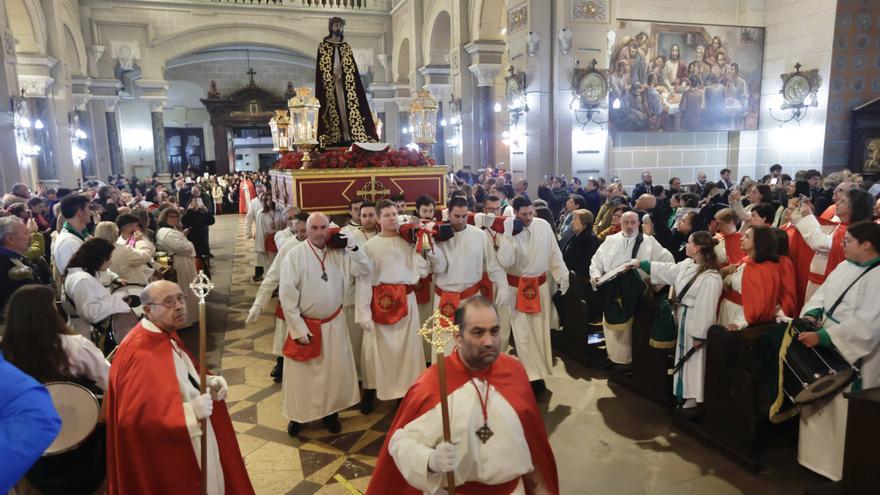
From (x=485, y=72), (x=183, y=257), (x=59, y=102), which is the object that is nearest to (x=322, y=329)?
(x=183, y=257)

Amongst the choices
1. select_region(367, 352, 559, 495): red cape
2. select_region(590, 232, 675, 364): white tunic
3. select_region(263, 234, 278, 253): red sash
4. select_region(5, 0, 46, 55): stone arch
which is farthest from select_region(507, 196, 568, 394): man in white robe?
select_region(5, 0, 46, 55): stone arch

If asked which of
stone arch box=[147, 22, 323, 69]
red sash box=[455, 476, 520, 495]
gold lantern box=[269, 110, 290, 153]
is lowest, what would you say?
red sash box=[455, 476, 520, 495]

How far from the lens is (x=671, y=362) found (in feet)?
18.6

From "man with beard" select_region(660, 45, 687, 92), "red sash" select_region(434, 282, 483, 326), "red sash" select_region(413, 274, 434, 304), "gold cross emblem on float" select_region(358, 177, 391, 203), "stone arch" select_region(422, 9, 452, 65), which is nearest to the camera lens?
"red sash" select_region(434, 282, 483, 326)

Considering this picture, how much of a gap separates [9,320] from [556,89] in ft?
38.9

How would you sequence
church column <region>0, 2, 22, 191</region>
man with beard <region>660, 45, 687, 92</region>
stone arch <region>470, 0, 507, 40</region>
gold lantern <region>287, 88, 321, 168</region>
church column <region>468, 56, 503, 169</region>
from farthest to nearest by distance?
church column <region>468, 56, 503, 169</region>, stone arch <region>470, 0, 507, 40</region>, man with beard <region>660, 45, 687, 92</region>, church column <region>0, 2, 22, 191</region>, gold lantern <region>287, 88, 321, 168</region>

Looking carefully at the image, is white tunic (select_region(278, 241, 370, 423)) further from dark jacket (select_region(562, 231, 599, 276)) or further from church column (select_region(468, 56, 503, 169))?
church column (select_region(468, 56, 503, 169))

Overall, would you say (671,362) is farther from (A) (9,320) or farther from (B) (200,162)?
(B) (200,162)

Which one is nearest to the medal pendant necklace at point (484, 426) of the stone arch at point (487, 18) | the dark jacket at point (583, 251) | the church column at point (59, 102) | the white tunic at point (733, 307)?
the white tunic at point (733, 307)

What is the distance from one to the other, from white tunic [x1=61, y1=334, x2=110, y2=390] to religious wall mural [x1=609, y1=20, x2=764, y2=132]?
12.6m

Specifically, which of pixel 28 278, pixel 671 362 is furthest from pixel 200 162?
pixel 671 362

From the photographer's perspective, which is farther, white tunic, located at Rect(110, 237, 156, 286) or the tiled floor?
white tunic, located at Rect(110, 237, 156, 286)

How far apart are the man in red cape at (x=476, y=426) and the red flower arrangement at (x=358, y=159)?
14.9 ft

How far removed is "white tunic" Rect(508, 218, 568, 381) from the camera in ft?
17.4
